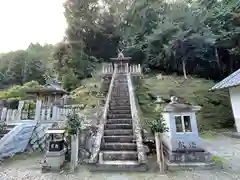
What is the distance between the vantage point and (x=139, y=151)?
479 cm

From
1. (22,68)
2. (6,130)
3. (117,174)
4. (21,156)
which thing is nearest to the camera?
(117,174)

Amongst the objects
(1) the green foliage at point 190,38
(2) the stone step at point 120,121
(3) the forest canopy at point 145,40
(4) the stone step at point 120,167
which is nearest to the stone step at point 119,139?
(2) the stone step at point 120,121

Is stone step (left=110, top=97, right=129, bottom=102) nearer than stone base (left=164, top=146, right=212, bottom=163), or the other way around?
stone base (left=164, top=146, right=212, bottom=163)

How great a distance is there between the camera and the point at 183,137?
479 centimetres

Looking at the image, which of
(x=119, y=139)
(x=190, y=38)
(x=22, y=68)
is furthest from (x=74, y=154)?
(x=22, y=68)

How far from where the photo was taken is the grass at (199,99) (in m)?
10.7

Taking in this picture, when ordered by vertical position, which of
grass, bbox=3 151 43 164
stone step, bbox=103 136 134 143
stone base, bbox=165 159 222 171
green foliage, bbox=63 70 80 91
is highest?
green foliage, bbox=63 70 80 91

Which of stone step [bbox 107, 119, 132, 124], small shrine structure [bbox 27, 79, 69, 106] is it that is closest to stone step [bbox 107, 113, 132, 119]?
stone step [bbox 107, 119, 132, 124]

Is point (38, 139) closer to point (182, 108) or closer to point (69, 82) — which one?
point (182, 108)

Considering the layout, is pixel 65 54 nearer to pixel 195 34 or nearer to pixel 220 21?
pixel 195 34

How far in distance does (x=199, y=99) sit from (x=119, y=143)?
8999mm

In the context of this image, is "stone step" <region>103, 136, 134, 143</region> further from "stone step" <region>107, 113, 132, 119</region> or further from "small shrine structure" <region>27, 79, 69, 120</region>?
"small shrine structure" <region>27, 79, 69, 120</region>

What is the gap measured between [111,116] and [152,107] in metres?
4.79

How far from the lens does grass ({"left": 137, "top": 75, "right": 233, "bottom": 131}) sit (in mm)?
10664
